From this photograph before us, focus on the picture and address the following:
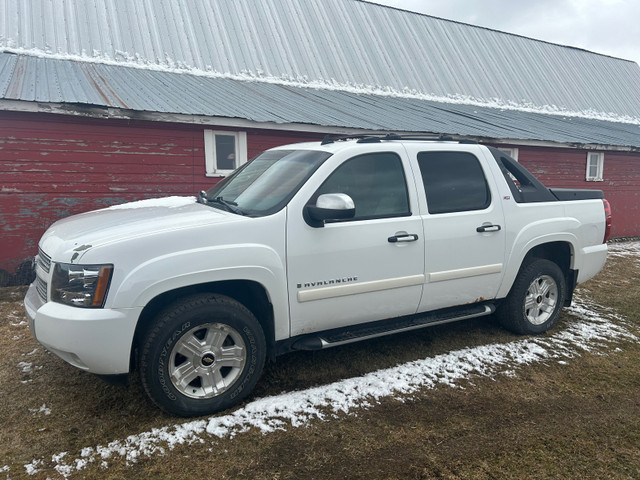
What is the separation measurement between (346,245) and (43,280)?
2.12m

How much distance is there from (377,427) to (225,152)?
684 cm

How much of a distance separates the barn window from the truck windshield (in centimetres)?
1292

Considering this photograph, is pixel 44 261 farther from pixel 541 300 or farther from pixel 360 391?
pixel 541 300

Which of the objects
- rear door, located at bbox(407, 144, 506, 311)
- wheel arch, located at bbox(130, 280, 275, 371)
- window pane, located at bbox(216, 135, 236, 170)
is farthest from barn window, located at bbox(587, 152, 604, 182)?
wheel arch, located at bbox(130, 280, 275, 371)

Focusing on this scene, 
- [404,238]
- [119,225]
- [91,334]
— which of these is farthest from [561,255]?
[91,334]

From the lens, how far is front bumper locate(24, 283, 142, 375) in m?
2.69

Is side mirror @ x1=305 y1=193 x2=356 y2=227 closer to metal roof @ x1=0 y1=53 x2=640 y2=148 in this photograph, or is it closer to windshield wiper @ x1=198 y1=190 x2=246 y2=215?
windshield wiper @ x1=198 y1=190 x2=246 y2=215

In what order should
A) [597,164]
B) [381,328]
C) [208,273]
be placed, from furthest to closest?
1. [597,164]
2. [381,328]
3. [208,273]

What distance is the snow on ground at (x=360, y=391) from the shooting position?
275 cm

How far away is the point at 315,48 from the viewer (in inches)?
494

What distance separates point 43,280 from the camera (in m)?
3.04

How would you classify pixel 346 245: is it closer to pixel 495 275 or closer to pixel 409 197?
pixel 409 197

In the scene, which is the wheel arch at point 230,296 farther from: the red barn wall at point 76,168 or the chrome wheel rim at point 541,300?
the red barn wall at point 76,168

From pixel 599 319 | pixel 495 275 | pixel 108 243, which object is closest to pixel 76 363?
pixel 108 243
